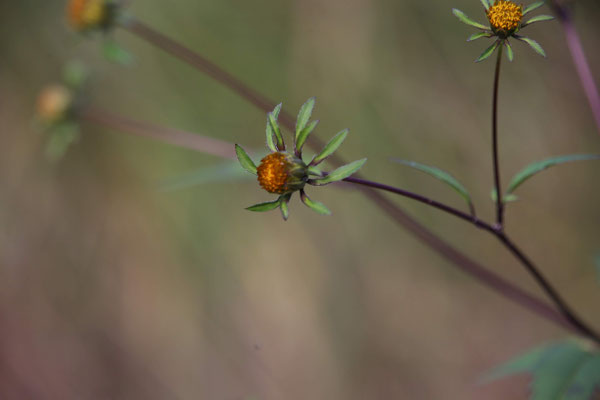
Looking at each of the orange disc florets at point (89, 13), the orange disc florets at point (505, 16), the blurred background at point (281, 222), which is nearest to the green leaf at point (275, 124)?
the orange disc florets at point (505, 16)

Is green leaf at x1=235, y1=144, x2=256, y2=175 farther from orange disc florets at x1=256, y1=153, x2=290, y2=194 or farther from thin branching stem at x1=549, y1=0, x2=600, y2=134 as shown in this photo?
thin branching stem at x1=549, y1=0, x2=600, y2=134

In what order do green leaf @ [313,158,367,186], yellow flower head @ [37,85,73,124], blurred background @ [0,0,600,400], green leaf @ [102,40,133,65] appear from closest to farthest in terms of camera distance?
green leaf @ [313,158,367,186]
green leaf @ [102,40,133,65]
yellow flower head @ [37,85,73,124]
blurred background @ [0,0,600,400]

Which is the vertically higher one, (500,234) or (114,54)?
(114,54)

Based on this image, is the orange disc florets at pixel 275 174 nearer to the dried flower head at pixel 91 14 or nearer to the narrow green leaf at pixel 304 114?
the narrow green leaf at pixel 304 114

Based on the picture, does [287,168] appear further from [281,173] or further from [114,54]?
[114,54]

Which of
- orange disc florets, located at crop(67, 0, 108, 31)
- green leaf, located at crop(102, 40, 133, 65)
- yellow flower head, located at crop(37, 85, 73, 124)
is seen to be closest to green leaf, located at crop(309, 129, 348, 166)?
green leaf, located at crop(102, 40, 133, 65)

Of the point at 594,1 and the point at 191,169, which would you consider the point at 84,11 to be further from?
the point at 594,1

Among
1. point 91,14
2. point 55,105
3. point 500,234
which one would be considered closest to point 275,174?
point 500,234
